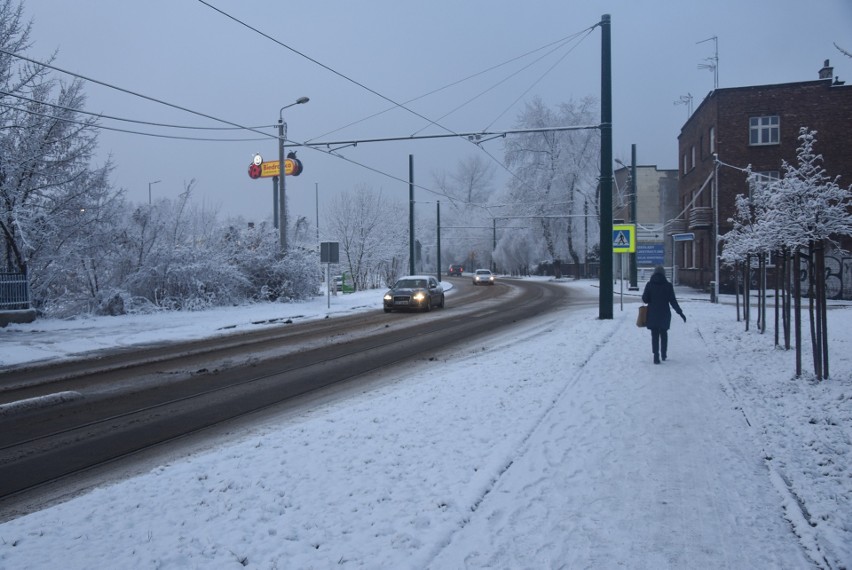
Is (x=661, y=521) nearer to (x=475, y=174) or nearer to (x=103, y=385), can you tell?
(x=103, y=385)

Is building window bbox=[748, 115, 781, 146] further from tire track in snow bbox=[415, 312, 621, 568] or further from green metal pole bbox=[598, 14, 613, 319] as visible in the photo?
tire track in snow bbox=[415, 312, 621, 568]

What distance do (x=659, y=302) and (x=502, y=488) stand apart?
7261 mm

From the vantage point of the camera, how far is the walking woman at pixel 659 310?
10922 mm

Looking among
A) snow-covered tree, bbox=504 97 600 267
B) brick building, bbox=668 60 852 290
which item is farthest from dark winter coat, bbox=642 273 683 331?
snow-covered tree, bbox=504 97 600 267

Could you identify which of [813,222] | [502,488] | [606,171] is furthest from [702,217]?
[502,488]

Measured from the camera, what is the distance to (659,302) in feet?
36.3

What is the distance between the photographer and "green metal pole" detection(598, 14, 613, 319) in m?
18.5

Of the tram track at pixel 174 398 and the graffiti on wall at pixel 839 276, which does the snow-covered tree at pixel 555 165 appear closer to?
the graffiti on wall at pixel 839 276

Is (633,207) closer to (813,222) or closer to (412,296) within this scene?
(412,296)

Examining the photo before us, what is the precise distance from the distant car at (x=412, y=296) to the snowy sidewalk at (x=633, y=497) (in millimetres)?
18020

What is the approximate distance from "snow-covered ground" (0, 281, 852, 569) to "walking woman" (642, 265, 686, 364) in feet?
6.28

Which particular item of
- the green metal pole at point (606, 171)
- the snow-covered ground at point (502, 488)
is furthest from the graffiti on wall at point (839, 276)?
the snow-covered ground at point (502, 488)

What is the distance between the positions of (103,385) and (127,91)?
7523mm

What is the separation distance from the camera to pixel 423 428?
661 cm
